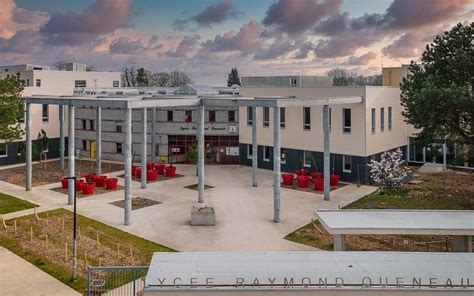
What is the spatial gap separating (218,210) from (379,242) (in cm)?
998

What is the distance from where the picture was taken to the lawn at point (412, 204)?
21.3m

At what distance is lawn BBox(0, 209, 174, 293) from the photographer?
19.0 metres

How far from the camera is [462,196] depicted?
30828mm

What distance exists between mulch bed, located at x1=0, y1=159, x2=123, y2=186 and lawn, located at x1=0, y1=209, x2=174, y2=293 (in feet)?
37.8

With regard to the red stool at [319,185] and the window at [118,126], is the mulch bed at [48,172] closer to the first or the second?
the window at [118,126]

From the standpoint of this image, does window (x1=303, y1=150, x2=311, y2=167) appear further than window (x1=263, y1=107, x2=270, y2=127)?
No

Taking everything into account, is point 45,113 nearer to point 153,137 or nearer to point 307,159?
Result: point 153,137

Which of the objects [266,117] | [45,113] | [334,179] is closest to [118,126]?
[45,113]

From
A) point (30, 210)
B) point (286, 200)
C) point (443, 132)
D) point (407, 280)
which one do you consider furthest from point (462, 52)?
point (30, 210)

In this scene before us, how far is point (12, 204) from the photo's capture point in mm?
28688

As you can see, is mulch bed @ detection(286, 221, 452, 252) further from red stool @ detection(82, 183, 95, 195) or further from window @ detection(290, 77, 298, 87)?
window @ detection(290, 77, 298, 87)

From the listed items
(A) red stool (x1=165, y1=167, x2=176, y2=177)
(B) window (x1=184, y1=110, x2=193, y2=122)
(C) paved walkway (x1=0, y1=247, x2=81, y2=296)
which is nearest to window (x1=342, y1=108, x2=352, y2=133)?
(A) red stool (x1=165, y1=167, x2=176, y2=177)

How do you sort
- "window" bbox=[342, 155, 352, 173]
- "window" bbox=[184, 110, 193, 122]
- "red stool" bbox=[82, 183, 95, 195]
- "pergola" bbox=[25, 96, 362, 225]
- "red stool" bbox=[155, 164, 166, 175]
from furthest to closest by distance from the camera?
"window" bbox=[184, 110, 193, 122] → "red stool" bbox=[155, 164, 166, 175] → "window" bbox=[342, 155, 352, 173] → "red stool" bbox=[82, 183, 95, 195] → "pergola" bbox=[25, 96, 362, 225]

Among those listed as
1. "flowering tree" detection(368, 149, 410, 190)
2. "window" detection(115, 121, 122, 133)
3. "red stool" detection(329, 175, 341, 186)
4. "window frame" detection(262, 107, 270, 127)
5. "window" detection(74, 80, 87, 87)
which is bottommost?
"red stool" detection(329, 175, 341, 186)
